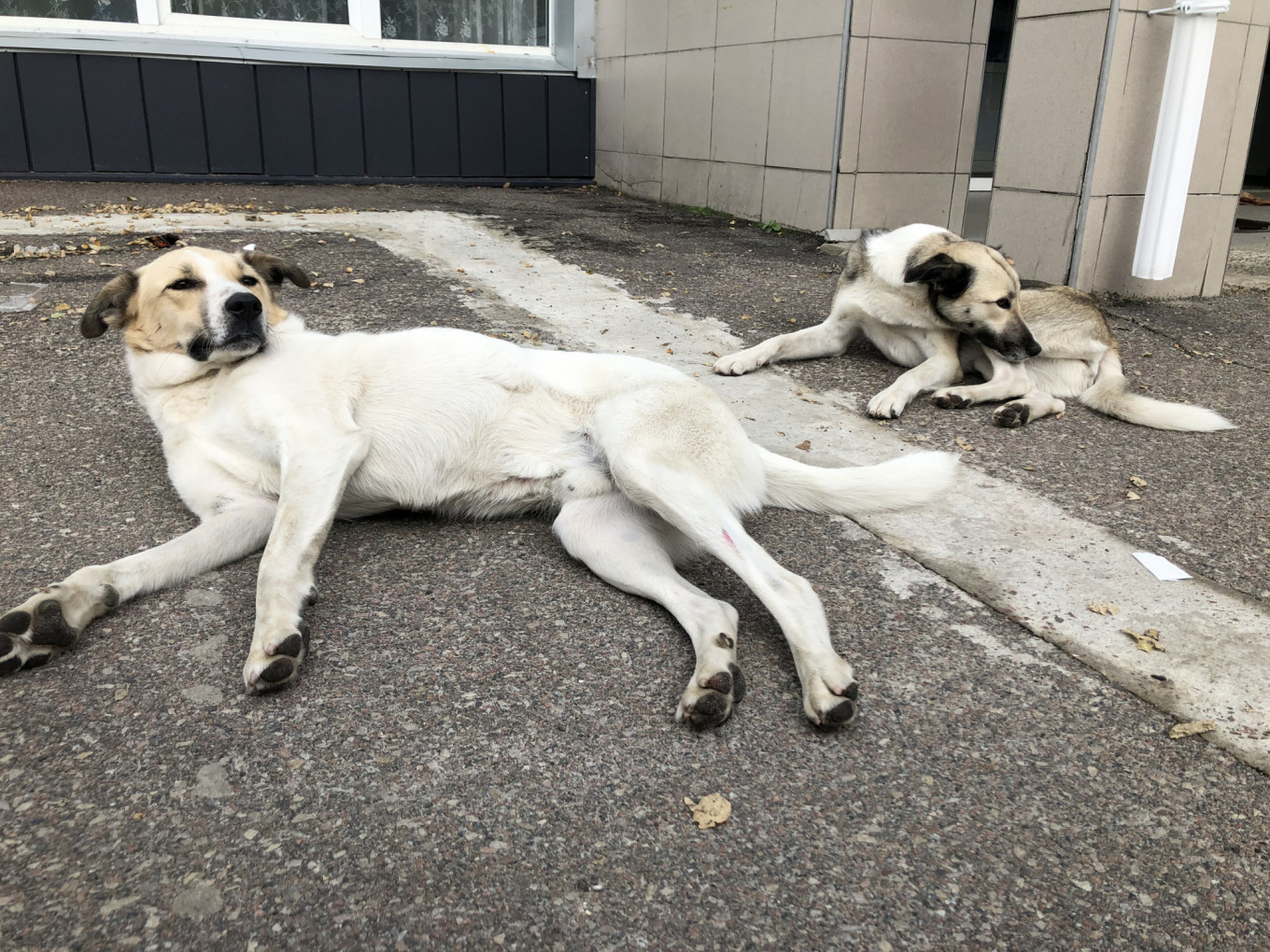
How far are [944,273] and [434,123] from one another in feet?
26.9

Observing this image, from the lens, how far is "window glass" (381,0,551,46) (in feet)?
36.5

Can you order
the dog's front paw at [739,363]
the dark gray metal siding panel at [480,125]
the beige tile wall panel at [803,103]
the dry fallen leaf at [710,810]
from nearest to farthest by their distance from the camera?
the dry fallen leaf at [710,810] < the dog's front paw at [739,363] < the beige tile wall panel at [803,103] < the dark gray metal siding panel at [480,125]

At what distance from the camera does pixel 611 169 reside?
460 inches

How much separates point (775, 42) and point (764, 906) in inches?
339

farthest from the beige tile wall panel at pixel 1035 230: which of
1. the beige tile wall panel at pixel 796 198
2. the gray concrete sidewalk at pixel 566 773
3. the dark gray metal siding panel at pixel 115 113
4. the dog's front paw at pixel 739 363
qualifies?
the dark gray metal siding panel at pixel 115 113

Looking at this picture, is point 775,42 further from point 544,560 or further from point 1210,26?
point 544,560

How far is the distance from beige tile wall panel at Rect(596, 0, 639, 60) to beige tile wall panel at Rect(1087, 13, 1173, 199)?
6.24 meters

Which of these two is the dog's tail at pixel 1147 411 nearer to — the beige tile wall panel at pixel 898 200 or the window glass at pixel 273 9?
the beige tile wall panel at pixel 898 200

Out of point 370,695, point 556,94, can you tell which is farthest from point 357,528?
point 556,94

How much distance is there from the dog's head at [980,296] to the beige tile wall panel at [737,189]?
4869 millimetres

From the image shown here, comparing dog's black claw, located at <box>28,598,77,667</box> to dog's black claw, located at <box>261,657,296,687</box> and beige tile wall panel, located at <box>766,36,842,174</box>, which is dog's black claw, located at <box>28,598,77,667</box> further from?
beige tile wall panel, located at <box>766,36,842,174</box>

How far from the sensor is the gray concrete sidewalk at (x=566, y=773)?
1546 mm

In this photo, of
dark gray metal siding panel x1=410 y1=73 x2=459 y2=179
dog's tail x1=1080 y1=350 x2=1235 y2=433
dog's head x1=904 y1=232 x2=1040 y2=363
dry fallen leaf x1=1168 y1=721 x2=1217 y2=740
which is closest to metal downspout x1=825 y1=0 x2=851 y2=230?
dog's head x1=904 y1=232 x2=1040 y2=363

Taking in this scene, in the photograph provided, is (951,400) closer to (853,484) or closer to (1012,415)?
(1012,415)
